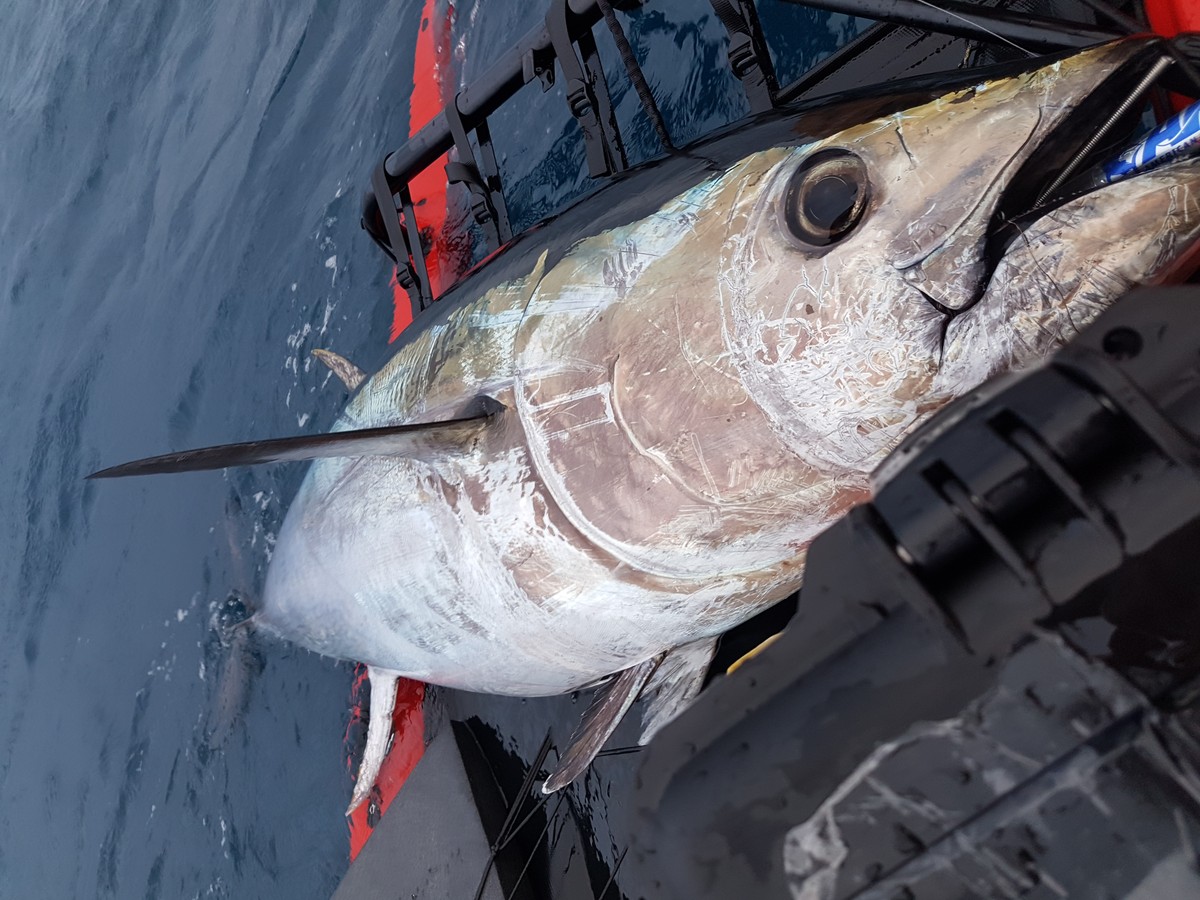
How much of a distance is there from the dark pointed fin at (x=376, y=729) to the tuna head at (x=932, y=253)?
1.93 meters

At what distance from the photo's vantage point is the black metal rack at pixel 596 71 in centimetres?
181

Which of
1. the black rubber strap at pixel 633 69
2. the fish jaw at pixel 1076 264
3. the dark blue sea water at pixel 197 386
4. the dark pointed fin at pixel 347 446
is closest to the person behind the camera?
the fish jaw at pixel 1076 264

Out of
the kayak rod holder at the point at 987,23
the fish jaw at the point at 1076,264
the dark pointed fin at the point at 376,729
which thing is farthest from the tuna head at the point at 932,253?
the dark pointed fin at the point at 376,729

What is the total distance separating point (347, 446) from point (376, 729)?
4.96ft

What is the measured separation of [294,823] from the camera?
3656mm

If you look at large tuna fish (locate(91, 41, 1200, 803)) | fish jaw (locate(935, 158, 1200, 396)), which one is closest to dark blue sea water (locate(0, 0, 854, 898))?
large tuna fish (locate(91, 41, 1200, 803))

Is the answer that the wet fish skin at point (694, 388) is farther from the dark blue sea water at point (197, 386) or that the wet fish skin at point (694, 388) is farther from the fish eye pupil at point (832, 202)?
the dark blue sea water at point (197, 386)

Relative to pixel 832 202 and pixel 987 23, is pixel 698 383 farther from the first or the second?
pixel 987 23

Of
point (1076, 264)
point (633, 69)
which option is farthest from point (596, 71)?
point (1076, 264)

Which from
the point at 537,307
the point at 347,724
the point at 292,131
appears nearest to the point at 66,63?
the point at 292,131

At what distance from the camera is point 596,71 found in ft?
8.54

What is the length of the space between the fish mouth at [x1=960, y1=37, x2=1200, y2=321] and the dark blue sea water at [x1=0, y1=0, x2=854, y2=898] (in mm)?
1748

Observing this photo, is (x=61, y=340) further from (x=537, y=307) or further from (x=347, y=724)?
(x=537, y=307)

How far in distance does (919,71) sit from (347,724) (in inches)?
132
